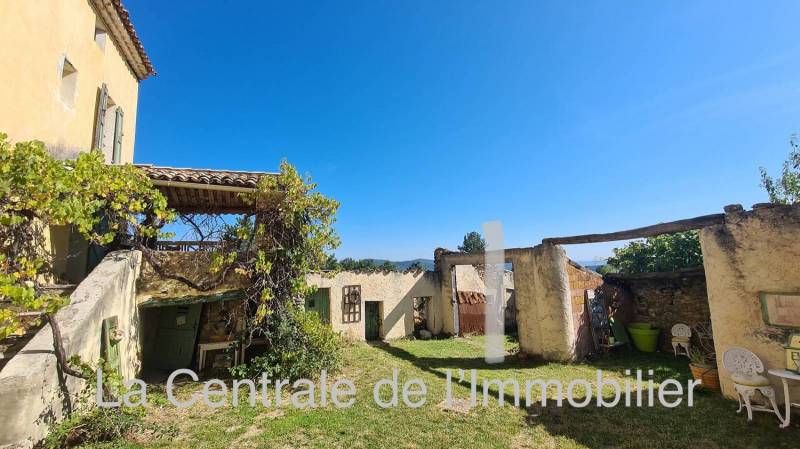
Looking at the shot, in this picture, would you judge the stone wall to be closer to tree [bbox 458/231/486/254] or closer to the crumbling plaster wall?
the crumbling plaster wall

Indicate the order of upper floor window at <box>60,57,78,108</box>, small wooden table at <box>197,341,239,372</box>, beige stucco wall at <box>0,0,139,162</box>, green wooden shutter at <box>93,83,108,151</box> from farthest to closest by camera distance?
green wooden shutter at <box>93,83,108,151</box>
small wooden table at <box>197,341,239,372</box>
upper floor window at <box>60,57,78,108</box>
beige stucco wall at <box>0,0,139,162</box>

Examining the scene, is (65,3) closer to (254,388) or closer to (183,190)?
(183,190)

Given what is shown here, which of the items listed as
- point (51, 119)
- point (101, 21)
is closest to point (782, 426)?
point (51, 119)

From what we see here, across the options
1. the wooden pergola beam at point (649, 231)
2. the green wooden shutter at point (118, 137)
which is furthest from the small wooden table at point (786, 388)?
the green wooden shutter at point (118, 137)

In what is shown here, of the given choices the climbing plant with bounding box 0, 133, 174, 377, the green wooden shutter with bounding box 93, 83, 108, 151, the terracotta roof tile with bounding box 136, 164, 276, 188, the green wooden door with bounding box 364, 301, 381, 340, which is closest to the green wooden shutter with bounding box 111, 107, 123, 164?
the green wooden shutter with bounding box 93, 83, 108, 151

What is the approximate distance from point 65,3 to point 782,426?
1428cm

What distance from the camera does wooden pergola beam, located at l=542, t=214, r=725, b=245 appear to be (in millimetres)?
6699

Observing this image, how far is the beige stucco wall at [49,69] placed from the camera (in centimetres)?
554

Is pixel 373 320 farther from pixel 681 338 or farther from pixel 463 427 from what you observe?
pixel 681 338

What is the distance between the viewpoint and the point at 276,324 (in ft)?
25.2

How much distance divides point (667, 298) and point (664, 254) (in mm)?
2447

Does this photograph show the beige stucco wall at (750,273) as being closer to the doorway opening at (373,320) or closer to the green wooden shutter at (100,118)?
the doorway opening at (373,320)

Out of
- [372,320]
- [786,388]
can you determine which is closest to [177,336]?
[372,320]

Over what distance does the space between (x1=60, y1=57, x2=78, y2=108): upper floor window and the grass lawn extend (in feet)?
20.3
